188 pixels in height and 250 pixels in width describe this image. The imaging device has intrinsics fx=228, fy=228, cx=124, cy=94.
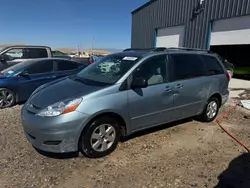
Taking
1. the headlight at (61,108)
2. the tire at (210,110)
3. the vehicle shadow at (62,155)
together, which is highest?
the headlight at (61,108)

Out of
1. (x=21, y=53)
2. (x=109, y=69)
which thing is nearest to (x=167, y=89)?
(x=109, y=69)

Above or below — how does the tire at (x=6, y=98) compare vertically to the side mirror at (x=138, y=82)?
below

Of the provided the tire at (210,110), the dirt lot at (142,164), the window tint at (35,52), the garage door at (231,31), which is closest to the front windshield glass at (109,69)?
the dirt lot at (142,164)

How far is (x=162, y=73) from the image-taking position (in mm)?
4227

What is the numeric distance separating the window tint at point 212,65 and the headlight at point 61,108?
3.22m

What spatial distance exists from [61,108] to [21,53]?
726 centimetres

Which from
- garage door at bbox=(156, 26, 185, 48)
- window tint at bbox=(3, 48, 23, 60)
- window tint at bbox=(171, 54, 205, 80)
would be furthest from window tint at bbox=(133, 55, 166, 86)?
garage door at bbox=(156, 26, 185, 48)

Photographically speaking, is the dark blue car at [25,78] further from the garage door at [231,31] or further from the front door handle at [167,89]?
the garage door at [231,31]

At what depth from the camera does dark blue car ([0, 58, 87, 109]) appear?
20.6 ft

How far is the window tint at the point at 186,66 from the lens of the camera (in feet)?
14.6

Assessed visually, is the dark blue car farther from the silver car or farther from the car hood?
the car hood

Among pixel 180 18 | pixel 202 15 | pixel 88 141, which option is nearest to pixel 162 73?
pixel 88 141

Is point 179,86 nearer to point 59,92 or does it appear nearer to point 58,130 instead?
point 59,92

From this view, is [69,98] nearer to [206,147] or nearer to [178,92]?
[178,92]
